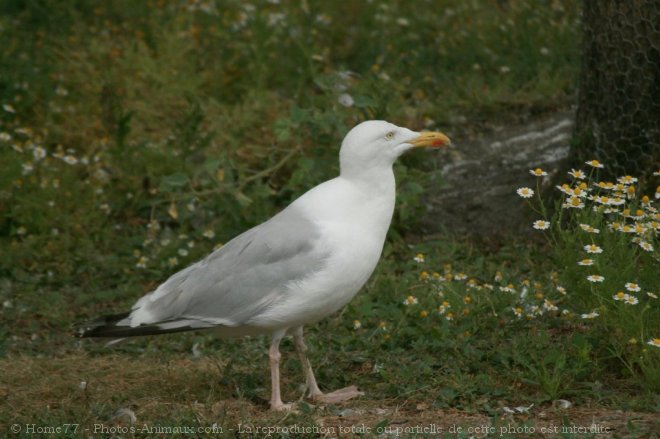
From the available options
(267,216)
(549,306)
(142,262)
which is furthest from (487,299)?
(142,262)

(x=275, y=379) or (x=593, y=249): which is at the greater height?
(x=593, y=249)

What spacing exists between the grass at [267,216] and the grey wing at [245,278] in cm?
34

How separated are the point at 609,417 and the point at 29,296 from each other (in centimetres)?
344

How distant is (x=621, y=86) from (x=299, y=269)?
255cm

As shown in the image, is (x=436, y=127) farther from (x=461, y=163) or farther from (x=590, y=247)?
(x=590, y=247)

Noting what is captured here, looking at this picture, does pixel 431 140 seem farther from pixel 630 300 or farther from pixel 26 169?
pixel 26 169

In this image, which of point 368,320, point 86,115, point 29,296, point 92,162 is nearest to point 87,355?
point 29,296

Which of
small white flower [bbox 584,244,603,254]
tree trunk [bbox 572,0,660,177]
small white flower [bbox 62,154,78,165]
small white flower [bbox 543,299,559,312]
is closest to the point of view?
small white flower [bbox 584,244,603,254]

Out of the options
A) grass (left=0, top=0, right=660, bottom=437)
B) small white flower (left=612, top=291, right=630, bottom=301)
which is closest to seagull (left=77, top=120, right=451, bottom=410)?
grass (left=0, top=0, right=660, bottom=437)

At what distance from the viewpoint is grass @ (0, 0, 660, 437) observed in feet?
14.7

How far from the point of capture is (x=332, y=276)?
4316mm

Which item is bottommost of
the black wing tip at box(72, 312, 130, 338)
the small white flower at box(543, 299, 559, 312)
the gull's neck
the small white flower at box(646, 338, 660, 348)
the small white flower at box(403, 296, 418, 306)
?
the small white flower at box(646, 338, 660, 348)

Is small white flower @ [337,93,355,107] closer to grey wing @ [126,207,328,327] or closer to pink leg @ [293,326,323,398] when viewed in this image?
grey wing @ [126,207,328,327]

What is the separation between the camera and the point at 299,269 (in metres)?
4.36
